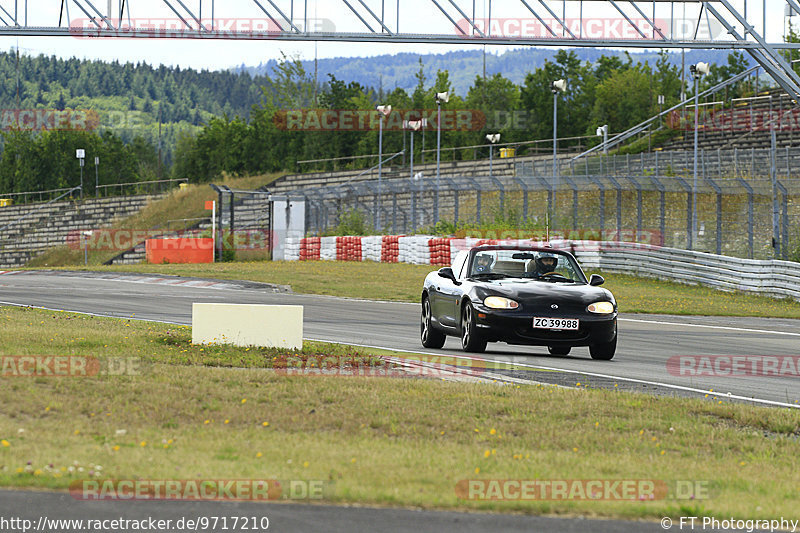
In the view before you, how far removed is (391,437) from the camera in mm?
7688

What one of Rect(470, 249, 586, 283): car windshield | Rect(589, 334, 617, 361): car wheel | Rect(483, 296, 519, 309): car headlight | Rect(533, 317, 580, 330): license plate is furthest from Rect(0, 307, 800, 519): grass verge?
Rect(470, 249, 586, 283): car windshield

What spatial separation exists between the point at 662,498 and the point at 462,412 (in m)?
2.63

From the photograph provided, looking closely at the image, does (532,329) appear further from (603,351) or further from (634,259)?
(634,259)

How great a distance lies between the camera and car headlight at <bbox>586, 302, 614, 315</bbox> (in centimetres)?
1345

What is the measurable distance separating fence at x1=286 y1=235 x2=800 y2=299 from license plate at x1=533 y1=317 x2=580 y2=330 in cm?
1612

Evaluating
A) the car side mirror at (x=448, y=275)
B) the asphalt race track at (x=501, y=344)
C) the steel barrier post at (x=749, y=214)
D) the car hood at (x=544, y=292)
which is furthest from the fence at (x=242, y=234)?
the car hood at (x=544, y=292)

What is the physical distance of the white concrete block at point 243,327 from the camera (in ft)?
41.6

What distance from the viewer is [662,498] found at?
20.4 feet

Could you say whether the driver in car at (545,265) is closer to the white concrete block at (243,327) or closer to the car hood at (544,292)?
the car hood at (544,292)

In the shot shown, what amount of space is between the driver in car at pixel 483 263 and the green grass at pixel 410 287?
10.9 metres

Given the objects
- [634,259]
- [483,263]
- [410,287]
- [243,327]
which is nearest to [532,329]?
[483,263]

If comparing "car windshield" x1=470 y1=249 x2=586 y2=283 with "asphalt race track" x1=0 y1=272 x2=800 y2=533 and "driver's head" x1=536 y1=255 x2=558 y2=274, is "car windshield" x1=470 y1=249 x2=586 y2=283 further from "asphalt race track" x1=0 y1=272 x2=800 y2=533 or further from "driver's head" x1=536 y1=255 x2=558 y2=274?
"asphalt race track" x1=0 y1=272 x2=800 y2=533

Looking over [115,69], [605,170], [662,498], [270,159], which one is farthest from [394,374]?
[115,69]

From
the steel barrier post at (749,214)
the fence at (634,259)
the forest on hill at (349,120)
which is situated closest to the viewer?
the fence at (634,259)
